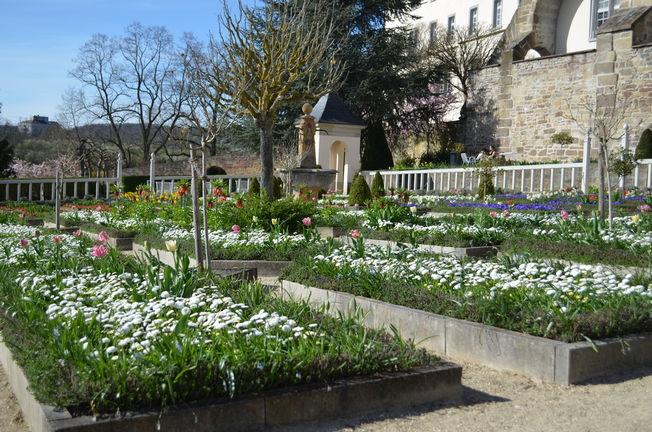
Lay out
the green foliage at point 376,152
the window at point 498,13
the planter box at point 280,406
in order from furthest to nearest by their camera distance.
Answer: the window at point 498,13 → the green foliage at point 376,152 → the planter box at point 280,406

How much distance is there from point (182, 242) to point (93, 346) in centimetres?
480

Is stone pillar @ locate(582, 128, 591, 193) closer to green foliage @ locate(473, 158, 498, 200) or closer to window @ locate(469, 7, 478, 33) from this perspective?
green foliage @ locate(473, 158, 498, 200)

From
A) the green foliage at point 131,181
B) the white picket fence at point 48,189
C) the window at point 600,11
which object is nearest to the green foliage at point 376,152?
the green foliage at point 131,181

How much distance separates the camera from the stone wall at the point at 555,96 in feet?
67.6

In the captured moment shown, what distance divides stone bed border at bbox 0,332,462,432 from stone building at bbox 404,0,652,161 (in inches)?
649

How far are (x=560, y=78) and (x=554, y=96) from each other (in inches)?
28.7

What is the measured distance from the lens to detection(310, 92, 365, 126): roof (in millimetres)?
22156

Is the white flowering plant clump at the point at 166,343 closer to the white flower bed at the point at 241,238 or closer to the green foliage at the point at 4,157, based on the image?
the white flower bed at the point at 241,238

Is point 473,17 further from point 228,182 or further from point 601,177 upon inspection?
point 601,177

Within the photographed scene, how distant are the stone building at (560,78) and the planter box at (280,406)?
16486 millimetres

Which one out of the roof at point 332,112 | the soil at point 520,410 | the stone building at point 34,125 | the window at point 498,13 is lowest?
the soil at point 520,410

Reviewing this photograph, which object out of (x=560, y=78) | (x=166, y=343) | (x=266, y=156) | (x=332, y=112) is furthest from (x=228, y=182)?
(x=166, y=343)

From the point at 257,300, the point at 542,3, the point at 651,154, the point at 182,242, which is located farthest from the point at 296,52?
the point at 542,3

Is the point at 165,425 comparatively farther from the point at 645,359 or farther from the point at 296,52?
the point at 296,52
